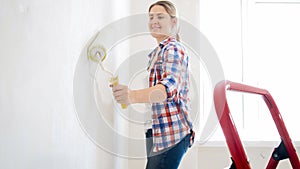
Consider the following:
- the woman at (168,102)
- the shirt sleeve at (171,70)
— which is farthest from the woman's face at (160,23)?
the shirt sleeve at (171,70)

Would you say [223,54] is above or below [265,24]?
below

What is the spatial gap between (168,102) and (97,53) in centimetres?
28

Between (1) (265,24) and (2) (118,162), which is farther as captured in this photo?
(1) (265,24)

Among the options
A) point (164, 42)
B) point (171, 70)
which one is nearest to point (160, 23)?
point (164, 42)

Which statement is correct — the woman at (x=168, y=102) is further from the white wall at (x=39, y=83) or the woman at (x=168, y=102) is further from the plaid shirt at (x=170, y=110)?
the white wall at (x=39, y=83)

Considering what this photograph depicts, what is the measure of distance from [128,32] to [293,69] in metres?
1.58

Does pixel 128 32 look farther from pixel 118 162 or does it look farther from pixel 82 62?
pixel 118 162

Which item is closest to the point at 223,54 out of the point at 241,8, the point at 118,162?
the point at 241,8

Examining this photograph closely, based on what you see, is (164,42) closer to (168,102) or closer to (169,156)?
(168,102)

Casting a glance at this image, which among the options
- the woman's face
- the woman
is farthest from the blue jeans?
the woman's face

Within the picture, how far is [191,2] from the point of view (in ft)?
6.82

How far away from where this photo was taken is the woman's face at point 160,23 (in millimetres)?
1135

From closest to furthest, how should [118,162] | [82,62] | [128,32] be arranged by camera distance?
[82,62] < [128,32] < [118,162]

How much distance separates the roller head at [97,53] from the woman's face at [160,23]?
0.55 ft
